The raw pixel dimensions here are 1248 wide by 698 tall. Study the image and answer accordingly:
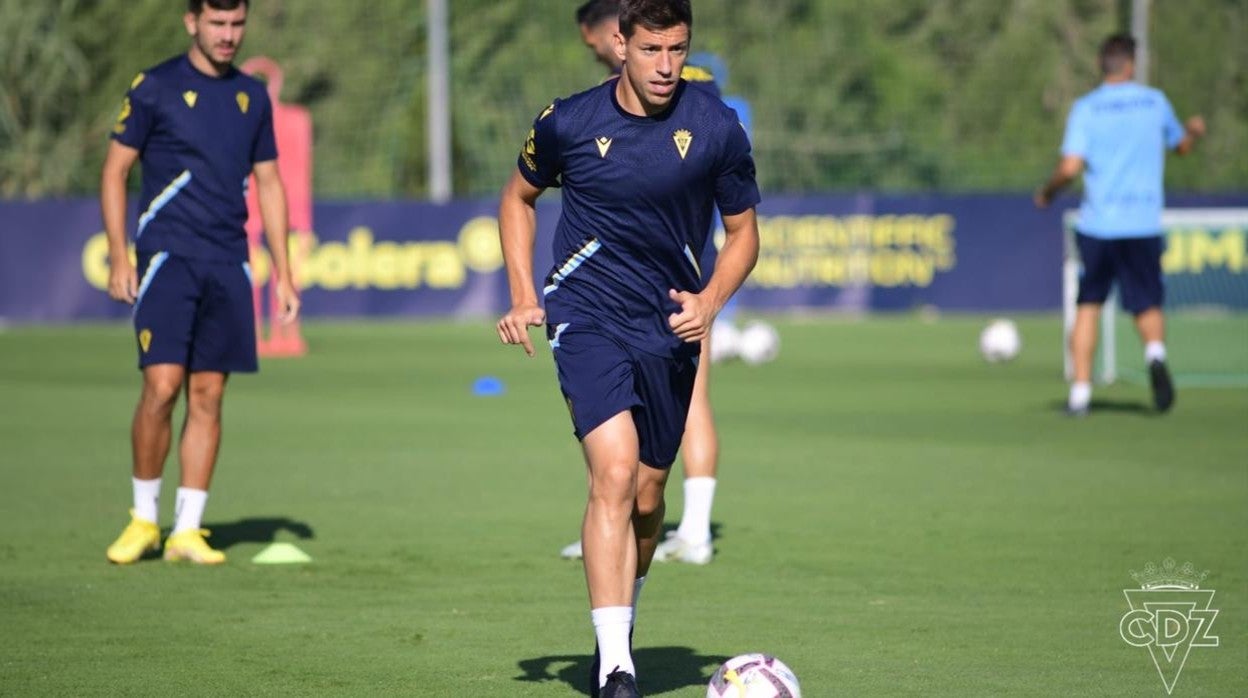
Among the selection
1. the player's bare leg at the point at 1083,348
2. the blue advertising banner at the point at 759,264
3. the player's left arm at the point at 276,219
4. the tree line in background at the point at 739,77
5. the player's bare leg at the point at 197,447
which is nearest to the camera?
the player's bare leg at the point at 197,447

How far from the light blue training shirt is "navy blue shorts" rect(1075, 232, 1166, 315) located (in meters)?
0.07

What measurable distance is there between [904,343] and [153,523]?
46.7 feet

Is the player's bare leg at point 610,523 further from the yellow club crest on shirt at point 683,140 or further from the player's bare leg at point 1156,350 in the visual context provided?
the player's bare leg at point 1156,350

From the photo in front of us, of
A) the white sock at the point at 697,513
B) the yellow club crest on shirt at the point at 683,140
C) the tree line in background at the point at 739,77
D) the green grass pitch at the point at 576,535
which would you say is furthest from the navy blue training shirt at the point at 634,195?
the tree line in background at the point at 739,77

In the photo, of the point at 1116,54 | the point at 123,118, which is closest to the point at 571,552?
the point at 123,118

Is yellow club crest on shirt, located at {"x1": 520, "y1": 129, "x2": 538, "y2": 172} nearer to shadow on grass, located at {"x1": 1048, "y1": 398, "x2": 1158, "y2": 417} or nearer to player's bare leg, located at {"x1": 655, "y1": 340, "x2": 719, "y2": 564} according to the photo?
player's bare leg, located at {"x1": 655, "y1": 340, "x2": 719, "y2": 564}

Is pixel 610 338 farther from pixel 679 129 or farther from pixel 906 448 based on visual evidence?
pixel 906 448

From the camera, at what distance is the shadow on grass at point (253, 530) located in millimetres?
9062

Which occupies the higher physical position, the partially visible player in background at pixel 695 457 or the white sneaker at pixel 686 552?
the partially visible player in background at pixel 695 457

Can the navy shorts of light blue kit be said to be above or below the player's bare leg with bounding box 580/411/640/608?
above

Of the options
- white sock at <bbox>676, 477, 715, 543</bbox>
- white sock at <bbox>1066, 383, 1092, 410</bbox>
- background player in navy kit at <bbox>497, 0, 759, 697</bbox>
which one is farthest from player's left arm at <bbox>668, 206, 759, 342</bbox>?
white sock at <bbox>1066, 383, 1092, 410</bbox>

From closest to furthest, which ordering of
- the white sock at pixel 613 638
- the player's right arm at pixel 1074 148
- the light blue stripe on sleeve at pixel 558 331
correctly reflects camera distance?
1. the white sock at pixel 613 638
2. the light blue stripe on sleeve at pixel 558 331
3. the player's right arm at pixel 1074 148

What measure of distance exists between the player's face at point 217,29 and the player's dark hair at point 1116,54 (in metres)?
7.21

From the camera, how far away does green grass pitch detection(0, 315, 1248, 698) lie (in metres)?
6.43
